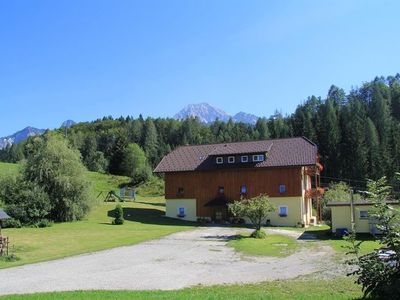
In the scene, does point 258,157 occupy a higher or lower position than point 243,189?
higher

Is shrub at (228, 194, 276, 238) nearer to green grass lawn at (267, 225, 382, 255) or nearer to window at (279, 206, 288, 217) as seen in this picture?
green grass lawn at (267, 225, 382, 255)

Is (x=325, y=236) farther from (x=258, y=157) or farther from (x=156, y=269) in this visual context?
(x=156, y=269)

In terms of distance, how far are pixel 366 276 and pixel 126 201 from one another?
187ft

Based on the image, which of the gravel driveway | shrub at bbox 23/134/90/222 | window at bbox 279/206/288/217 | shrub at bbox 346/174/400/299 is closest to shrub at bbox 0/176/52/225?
shrub at bbox 23/134/90/222

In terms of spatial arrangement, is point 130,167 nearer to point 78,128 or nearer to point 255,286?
point 78,128

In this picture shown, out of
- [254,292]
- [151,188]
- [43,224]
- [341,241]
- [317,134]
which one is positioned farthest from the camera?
[317,134]

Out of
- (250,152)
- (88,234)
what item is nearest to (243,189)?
(250,152)

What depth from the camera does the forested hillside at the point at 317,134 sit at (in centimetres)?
9288

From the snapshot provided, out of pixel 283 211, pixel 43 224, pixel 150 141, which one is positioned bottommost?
pixel 43 224

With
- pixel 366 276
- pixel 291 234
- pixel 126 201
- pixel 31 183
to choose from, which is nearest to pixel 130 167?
pixel 126 201

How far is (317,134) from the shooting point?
101 m

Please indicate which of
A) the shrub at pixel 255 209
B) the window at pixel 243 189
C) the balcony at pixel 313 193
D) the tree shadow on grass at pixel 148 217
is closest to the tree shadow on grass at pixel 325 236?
the shrub at pixel 255 209

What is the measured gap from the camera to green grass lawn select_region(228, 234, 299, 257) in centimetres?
3064

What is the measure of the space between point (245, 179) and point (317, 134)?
171 feet
